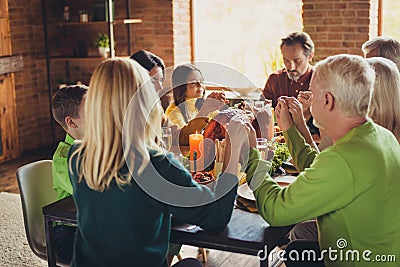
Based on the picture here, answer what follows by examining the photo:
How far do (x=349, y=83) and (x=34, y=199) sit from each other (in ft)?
5.13

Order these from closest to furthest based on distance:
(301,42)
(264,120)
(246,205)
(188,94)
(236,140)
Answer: (236,140), (246,205), (264,120), (188,94), (301,42)

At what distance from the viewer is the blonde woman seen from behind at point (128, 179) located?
172 cm

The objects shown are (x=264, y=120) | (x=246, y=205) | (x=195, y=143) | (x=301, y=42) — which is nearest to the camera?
(x=246, y=205)

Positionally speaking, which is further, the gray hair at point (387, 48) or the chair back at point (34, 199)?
the gray hair at point (387, 48)

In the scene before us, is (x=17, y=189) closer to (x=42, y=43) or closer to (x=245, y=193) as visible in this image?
(x=42, y=43)

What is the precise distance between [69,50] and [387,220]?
4.96 metres

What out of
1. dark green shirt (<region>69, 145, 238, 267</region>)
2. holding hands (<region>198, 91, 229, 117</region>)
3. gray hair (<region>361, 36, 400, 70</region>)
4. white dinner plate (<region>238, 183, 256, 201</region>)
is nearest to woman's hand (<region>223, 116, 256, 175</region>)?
dark green shirt (<region>69, 145, 238, 267</region>)

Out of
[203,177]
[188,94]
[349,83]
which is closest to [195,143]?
[203,177]

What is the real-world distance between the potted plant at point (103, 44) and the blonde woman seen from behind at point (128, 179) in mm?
4244

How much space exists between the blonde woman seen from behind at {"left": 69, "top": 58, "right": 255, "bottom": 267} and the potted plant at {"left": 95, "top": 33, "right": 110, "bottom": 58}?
13.9 feet

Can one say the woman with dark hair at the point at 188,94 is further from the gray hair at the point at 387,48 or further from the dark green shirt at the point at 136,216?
the dark green shirt at the point at 136,216

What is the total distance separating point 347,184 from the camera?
1723 millimetres

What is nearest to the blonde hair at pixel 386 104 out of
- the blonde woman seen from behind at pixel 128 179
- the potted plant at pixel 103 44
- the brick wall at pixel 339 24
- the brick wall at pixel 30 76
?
the blonde woman seen from behind at pixel 128 179

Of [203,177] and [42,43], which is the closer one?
[203,177]
